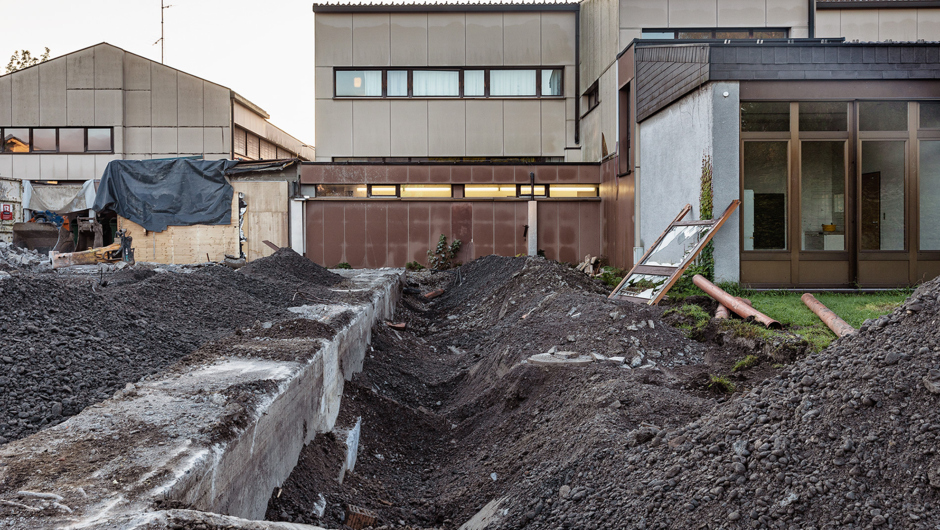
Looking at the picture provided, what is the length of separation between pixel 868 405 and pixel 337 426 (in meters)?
3.63

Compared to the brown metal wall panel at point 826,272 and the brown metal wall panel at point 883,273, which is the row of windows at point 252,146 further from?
the brown metal wall panel at point 883,273

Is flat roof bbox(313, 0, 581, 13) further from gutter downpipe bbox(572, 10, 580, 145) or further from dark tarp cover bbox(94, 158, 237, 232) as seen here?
dark tarp cover bbox(94, 158, 237, 232)

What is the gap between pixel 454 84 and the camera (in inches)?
853

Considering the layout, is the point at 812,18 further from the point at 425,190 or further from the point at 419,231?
the point at 419,231

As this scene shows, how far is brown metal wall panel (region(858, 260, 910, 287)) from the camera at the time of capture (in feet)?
31.3

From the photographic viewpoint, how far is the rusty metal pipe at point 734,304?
6.73 meters

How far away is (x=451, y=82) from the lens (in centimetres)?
2166

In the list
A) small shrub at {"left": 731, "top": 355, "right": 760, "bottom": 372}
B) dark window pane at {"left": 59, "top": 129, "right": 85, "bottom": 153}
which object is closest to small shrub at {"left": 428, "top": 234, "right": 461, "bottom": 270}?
small shrub at {"left": 731, "top": 355, "right": 760, "bottom": 372}

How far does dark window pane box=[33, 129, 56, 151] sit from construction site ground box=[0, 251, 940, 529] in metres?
20.6

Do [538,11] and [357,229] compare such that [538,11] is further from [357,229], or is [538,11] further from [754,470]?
[754,470]

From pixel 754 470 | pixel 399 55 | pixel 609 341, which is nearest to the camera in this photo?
pixel 754 470

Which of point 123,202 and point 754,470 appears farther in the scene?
point 123,202

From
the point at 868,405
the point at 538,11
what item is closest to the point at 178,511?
the point at 868,405

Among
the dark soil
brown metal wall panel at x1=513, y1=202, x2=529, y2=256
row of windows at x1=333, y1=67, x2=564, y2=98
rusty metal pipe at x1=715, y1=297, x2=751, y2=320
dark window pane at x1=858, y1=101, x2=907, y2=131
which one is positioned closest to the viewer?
the dark soil
